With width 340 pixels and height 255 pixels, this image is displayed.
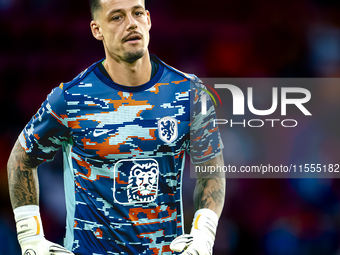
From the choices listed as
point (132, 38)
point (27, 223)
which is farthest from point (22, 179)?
point (132, 38)

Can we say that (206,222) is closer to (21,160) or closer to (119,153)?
(119,153)

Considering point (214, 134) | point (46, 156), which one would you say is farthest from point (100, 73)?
point (214, 134)

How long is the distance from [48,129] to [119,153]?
388mm

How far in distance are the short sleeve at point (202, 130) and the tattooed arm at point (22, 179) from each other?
2.78 ft

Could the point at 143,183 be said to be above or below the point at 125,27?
below

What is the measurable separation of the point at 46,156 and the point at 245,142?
4.43 feet

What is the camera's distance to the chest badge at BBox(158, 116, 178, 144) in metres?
1.98

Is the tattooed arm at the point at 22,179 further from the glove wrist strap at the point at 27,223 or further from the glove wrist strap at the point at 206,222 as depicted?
the glove wrist strap at the point at 206,222

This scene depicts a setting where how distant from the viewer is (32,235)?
1.98 meters

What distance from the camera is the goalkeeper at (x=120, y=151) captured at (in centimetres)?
194

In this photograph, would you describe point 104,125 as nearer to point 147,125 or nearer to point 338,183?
point 147,125

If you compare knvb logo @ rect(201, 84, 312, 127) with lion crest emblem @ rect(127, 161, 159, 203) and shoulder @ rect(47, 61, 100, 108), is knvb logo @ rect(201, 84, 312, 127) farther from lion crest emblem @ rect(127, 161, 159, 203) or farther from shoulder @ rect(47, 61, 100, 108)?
shoulder @ rect(47, 61, 100, 108)

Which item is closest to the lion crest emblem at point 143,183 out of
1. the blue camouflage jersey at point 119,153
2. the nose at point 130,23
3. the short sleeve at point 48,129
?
the blue camouflage jersey at point 119,153

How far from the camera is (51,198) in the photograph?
2.73 metres
